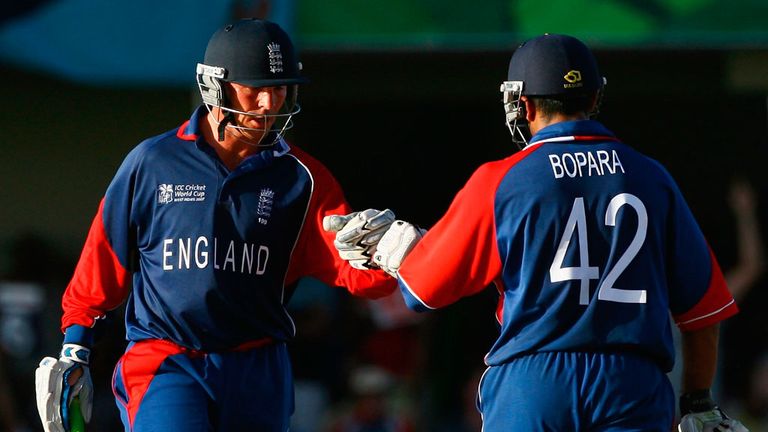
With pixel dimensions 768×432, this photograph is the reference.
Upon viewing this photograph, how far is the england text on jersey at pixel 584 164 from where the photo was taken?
Result: 4.05 metres

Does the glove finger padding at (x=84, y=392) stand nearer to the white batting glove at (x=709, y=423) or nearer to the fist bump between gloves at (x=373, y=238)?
the fist bump between gloves at (x=373, y=238)

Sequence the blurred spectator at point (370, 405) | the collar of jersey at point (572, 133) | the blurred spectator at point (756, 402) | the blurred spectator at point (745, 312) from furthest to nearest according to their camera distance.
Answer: the blurred spectator at point (745, 312) → the blurred spectator at point (370, 405) → the blurred spectator at point (756, 402) → the collar of jersey at point (572, 133)

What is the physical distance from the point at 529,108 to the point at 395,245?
624mm

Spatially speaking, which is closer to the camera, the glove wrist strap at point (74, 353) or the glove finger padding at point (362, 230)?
the glove finger padding at point (362, 230)

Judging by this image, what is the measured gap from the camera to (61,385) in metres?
4.66

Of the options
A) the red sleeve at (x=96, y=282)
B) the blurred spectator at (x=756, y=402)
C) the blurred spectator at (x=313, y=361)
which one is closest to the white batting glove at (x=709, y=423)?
the red sleeve at (x=96, y=282)

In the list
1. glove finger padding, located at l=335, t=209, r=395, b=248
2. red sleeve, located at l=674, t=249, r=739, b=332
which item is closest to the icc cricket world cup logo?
glove finger padding, located at l=335, t=209, r=395, b=248

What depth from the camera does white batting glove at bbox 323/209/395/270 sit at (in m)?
4.52

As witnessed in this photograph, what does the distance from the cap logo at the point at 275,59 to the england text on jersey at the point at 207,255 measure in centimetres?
61

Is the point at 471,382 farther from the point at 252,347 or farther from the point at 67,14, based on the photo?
the point at 252,347

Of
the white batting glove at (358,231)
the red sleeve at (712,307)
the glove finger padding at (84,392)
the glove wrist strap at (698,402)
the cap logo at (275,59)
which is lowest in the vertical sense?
the glove finger padding at (84,392)

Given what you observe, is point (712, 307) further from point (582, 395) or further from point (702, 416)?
point (582, 395)

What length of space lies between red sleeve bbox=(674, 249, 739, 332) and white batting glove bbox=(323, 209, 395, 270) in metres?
1.02

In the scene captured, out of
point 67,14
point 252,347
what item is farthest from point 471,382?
point 252,347
